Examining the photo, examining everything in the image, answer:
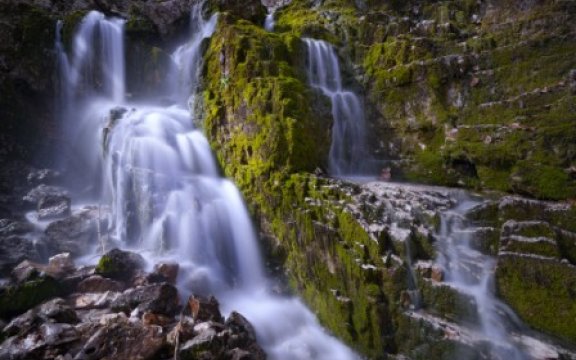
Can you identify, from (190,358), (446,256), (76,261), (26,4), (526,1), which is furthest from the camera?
(26,4)

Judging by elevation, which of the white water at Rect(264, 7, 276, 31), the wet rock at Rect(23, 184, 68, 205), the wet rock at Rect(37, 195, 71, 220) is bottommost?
the wet rock at Rect(37, 195, 71, 220)

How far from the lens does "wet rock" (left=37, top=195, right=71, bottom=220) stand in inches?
384

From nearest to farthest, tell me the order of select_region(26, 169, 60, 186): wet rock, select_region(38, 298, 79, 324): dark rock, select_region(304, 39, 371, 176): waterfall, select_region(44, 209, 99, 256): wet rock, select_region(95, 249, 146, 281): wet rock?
select_region(38, 298, 79, 324): dark rock → select_region(95, 249, 146, 281): wet rock → select_region(44, 209, 99, 256): wet rock → select_region(304, 39, 371, 176): waterfall → select_region(26, 169, 60, 186): wet rock

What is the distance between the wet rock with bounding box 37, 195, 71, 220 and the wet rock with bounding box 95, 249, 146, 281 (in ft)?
11.8

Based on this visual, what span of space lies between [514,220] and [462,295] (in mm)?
1793

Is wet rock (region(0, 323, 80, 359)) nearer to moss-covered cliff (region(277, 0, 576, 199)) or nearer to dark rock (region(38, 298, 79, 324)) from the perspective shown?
dark rock (region(38, 298, 79, 324))

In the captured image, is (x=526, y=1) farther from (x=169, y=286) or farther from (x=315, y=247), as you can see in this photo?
(x=169, y=286)

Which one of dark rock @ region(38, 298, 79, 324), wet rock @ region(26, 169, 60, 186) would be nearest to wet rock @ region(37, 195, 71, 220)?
wet rock @ region(26, 169, 60, 186)

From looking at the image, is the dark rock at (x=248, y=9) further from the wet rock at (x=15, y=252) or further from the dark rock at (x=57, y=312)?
the dark rock at (x=57, y=312)

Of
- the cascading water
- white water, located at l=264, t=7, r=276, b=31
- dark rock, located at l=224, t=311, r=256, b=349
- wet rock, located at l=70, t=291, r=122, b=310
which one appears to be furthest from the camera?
white water, located at l=264, t=7, r=276, b=31

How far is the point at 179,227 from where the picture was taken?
334 inches

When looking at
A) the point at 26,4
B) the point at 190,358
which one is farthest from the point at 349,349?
Answer: the point at 26,4

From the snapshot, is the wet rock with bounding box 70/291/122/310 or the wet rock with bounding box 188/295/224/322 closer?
the wet rock with bounding box 188/295/224/322

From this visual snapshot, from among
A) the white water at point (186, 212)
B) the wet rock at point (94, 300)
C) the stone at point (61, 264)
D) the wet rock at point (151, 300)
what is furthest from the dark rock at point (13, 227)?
the wet rock at point (151, 300)
